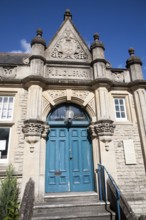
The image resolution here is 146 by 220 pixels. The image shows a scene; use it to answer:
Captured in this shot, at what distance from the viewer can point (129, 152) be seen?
20.6 feet

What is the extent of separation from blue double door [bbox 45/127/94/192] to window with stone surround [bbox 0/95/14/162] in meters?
1.55

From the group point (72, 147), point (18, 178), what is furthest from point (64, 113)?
point (18, 178)

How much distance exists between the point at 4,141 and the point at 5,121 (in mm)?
752

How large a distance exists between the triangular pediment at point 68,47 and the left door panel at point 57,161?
3.58m

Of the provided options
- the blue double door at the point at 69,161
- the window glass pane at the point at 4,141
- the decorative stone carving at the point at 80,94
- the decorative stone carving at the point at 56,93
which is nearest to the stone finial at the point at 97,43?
the decorative stone carving at the point at 80,94

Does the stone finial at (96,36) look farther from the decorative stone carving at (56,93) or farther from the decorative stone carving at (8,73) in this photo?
the decorative stone carving at (8,73)

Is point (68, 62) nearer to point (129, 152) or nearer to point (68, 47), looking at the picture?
point (68, 47)

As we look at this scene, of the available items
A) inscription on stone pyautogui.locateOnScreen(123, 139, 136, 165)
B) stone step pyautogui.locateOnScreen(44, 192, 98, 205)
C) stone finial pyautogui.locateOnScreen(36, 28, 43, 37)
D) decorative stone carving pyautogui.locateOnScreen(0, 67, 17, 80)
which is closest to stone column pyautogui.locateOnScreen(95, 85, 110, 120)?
inscription on stone pyautogui.locateOnScreen(123, 139, 136, 165)

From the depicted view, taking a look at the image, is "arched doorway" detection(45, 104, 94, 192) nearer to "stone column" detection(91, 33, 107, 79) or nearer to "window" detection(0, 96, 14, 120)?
"window" detection(0, 96, 14, 120)

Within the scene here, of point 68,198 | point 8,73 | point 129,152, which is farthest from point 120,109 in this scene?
point 8,73

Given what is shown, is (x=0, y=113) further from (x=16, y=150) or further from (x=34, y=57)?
(x=34, y=57)

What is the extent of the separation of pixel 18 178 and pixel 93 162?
2749 millimetres

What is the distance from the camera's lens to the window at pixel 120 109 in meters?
7.04

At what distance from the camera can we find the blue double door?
590cm
